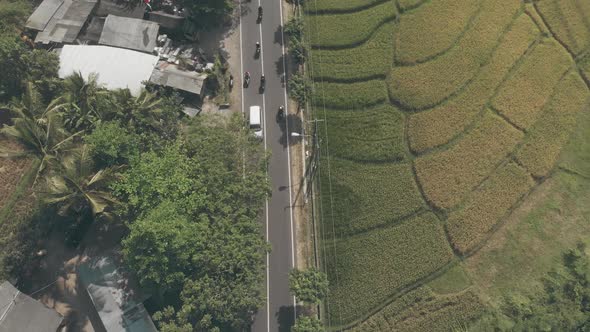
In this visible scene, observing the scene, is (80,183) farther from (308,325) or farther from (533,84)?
(533,84)

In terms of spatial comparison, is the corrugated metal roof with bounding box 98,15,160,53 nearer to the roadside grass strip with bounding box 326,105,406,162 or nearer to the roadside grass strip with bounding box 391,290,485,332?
the roadside grass strip with bounding box 326,105,406,162

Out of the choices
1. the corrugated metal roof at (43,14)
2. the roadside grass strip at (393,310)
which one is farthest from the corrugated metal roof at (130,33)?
the roadside grass strip at (393,310)

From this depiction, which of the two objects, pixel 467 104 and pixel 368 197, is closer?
pixel 368 197

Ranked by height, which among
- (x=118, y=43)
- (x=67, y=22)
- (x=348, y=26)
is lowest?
(x=118, y=43)

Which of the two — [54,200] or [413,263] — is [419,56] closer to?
[413,263]

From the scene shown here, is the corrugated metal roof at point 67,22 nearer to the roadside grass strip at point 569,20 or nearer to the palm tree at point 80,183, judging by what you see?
the palm tree at point 80,183

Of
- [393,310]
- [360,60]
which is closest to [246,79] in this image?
[360,60]
